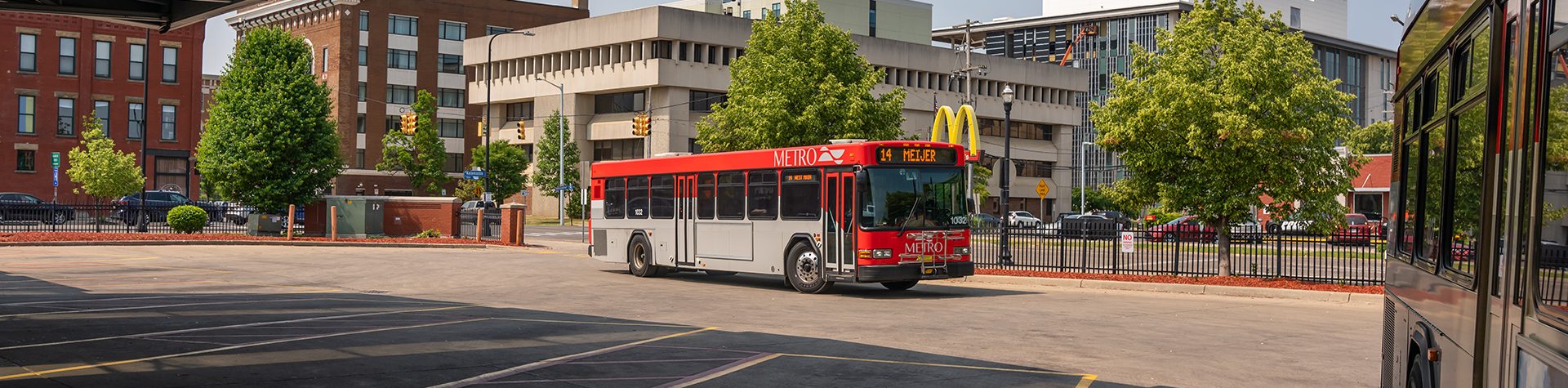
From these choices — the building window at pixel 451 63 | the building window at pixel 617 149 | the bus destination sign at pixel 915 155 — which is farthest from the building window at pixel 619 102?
the bus destination sign at pixel 915 155

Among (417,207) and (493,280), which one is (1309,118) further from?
(417,207)

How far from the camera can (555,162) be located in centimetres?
7681

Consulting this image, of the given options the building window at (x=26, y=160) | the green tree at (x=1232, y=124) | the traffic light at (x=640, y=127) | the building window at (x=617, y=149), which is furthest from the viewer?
the building window at (x=617, y=149)

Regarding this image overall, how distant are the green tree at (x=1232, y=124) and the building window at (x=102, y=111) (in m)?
54.0

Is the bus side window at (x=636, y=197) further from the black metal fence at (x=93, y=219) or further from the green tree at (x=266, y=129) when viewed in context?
the black metal fence at (x=93, y=219)

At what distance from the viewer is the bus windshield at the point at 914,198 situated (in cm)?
2080

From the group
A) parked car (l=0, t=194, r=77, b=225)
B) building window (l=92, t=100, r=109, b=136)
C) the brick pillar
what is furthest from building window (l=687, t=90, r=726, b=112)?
parked car (l=0, t=194, r=77, b=225)

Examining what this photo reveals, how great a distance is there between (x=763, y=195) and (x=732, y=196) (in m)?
0.94

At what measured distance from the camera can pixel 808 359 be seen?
11797 millimetres

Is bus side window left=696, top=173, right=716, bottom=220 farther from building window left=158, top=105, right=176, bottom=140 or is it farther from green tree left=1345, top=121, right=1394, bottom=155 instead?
green tree left=1345, top=121, right=1394, bottom=155

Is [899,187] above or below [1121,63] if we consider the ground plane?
below

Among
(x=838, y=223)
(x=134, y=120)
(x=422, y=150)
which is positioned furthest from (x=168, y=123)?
(x=838, y=223)

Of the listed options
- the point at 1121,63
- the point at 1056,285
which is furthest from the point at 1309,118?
the point at 1121,63

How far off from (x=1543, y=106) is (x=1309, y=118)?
2128 cm
